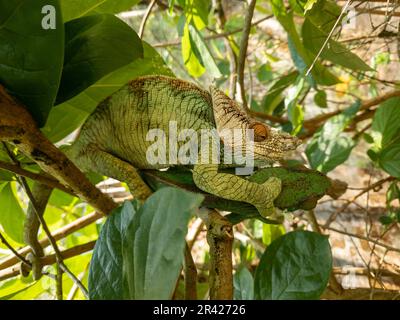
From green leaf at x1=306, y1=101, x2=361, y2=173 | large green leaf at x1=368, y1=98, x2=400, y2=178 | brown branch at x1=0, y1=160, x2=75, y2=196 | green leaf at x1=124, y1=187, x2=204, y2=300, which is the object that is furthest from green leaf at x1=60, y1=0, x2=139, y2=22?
large green leaf at x1=368, y1=98, x2=400, y2=178

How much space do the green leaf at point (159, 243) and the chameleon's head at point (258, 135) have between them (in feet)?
1.15

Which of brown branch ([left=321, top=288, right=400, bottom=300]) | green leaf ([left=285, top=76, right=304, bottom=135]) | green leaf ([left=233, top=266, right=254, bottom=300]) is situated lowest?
brown branch ([left=321, top=288, right=400, bottom=300])

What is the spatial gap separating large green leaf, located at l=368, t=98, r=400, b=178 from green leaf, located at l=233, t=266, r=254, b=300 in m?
0.59

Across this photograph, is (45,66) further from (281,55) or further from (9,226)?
(281,55)

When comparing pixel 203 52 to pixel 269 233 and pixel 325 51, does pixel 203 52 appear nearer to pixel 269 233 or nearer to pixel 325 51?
pixel 325 51

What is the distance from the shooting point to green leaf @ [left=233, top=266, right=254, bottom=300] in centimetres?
65

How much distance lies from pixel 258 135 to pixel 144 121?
0.22 metres

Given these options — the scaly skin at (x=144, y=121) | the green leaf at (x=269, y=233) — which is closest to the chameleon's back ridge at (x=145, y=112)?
the scaly skin at (x=144, y=121)

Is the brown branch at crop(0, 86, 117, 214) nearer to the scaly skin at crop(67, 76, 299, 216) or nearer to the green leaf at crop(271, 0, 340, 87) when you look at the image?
the scaly skin at crop(67, 76, 299, 216)

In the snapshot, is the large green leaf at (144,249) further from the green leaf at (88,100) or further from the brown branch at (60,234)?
the brown branch at (60,234)

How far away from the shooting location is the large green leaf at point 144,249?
0.37 meters

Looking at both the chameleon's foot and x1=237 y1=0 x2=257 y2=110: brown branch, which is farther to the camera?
x1=237 y1=0 x2=257 y2=110: brown branch

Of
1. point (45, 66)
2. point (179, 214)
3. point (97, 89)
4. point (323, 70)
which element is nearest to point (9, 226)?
point (97, 89)

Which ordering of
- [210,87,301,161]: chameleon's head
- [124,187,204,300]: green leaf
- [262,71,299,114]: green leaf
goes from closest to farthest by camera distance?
[124,187,204,300]: green leaf, [210,87,301,161]: chameleon's head, [262,71,299,114]: green leaf
